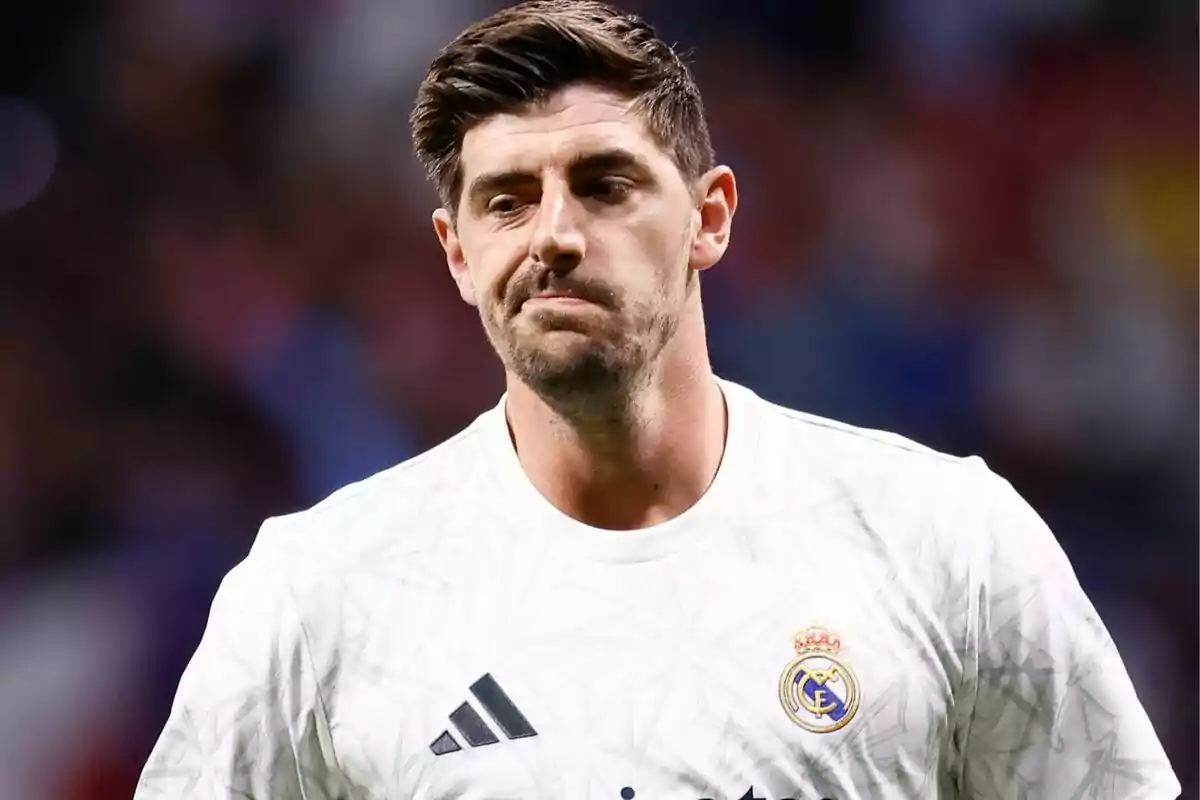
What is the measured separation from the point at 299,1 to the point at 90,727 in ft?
4.31

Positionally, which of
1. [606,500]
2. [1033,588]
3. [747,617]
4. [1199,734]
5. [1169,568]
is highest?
[606,500]

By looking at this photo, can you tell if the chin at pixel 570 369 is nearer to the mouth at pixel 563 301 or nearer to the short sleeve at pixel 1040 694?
the mouth at pixel 563 301

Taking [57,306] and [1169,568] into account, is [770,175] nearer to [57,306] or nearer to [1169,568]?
[1169,568]

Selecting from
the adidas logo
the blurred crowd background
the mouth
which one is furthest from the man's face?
the blurred crowd background

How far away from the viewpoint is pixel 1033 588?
1.51m

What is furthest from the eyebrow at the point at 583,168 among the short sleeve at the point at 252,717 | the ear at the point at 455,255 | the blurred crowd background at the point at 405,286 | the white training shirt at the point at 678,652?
the blurred crowd background at the point at 405,286

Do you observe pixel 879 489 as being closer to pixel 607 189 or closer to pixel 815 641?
pixel 815 641

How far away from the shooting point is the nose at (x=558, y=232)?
4.57 feet

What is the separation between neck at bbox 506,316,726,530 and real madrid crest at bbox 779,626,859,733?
0.24 m

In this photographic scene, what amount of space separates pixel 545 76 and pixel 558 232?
0.22 m

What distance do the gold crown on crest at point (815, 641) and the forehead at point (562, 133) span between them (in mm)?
591

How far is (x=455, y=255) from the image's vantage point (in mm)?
1598

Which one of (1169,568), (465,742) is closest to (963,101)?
(1169,568)

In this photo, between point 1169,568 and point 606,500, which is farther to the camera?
point 1169,568
